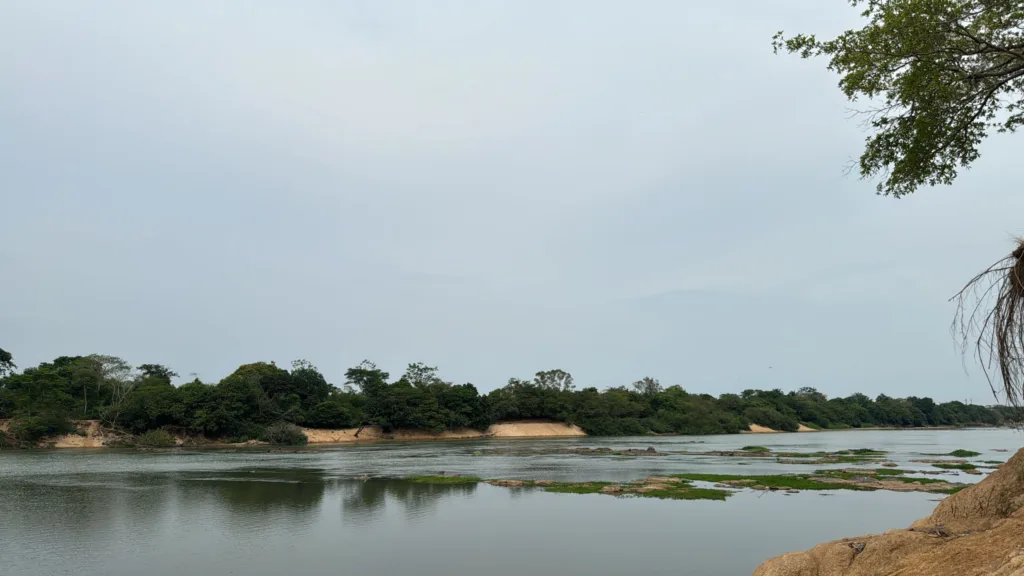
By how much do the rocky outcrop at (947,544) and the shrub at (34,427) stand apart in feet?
261

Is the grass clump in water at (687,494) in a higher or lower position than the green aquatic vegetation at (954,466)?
higher

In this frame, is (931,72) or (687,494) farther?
(687,494)

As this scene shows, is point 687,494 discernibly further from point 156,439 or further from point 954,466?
point 156,439

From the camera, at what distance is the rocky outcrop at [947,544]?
723 cm

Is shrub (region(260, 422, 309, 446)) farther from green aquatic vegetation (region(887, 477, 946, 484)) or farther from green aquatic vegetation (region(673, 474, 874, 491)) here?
green aquatic vegetation (region(887, 477, 946, 484))

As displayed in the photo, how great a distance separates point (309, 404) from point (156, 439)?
2100 centimetres

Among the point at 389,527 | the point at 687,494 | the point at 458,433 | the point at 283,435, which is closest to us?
the point at 389,527

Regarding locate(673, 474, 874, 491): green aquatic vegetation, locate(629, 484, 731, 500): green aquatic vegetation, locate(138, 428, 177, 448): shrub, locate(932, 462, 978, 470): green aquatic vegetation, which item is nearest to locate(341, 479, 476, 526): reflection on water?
locate(629, 484, 731, 500): green aquatic vegetation

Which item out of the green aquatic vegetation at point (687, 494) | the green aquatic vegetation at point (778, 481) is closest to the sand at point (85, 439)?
the green aquatic vegetation at point (778, 481)

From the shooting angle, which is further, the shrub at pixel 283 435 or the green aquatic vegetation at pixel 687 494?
the shrub at pixel 283 435

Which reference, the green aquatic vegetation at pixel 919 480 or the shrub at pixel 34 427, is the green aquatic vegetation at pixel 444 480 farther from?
the shrub at pixel 34 427

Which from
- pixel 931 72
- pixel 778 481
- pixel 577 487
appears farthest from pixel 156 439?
pixel 931 72

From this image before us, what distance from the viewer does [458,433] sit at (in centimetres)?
10269

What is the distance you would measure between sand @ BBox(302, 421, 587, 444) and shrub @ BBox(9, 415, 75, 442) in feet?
91.0
